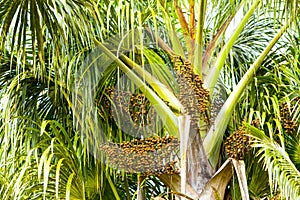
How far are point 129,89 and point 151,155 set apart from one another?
0.67 m

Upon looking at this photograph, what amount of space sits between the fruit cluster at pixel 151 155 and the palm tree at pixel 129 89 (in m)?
0.04

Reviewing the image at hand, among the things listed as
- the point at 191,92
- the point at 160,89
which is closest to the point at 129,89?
the point at 160,89

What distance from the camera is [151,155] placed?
280 centimetres

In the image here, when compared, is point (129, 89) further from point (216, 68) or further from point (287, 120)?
point (287, 120)

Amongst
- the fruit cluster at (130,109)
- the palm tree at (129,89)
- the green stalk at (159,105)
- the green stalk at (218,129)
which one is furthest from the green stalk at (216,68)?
the fruit cluster at (130,109)

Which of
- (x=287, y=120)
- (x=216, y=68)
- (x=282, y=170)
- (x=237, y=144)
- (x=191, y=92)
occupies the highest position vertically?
(x=216, y=68)

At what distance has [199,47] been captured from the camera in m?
2.96

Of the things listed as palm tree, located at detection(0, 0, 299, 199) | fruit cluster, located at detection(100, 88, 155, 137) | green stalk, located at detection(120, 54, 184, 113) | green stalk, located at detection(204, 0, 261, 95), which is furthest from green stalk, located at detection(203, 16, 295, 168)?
fruit cluster, located at detection(100, 88, 155, 137)

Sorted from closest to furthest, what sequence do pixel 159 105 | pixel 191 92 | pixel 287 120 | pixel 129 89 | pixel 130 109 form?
pixel 191 92
pixel 159 105
pixel 287 120
pixel 130 109
pixel 129 89

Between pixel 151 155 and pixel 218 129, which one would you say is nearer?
pixel 151 155

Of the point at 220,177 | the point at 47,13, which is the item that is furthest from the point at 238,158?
the point at 47,13

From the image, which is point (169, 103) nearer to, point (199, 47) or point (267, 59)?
point (199, 47)

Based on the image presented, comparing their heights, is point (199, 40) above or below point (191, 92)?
above

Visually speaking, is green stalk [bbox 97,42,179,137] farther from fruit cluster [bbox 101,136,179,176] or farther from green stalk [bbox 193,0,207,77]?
green stalk [bbox 193,0,207,77]
